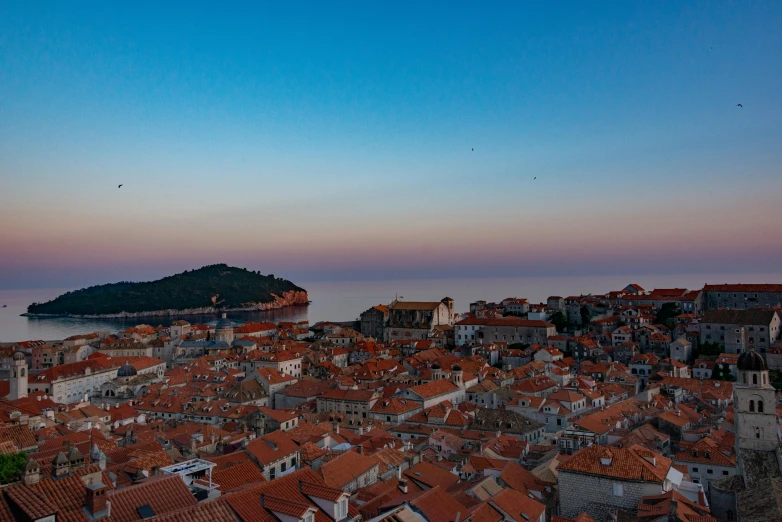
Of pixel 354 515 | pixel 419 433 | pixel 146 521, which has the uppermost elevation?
pixel 146 521

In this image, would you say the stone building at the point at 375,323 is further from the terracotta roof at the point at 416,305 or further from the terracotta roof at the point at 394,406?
the terracotta roof at the point at 394,406

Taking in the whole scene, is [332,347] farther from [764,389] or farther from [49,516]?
[49,516]

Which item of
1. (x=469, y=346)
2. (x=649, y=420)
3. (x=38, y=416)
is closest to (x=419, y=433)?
(x=649, y=420)

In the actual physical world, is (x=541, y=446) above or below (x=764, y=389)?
below

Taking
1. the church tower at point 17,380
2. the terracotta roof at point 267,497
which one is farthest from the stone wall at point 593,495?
the church tower at point 17,380

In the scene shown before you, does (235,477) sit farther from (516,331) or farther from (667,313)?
(667,313)

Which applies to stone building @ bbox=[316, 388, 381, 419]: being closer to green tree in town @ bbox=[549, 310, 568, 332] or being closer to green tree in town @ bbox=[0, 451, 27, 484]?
green tree in town @ bbox=[0, 451, 27, 484]
